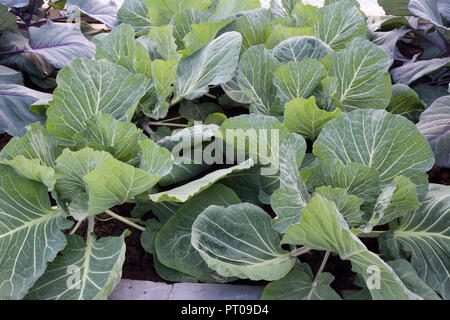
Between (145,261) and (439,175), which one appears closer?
(145,261)

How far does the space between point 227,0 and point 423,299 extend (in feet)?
3.38

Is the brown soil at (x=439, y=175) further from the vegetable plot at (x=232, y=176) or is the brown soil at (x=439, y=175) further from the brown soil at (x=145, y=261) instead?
the brown soil at (x=145, y=261)

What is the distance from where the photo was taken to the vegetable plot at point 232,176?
722 millimetres

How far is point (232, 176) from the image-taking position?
0.92 meters

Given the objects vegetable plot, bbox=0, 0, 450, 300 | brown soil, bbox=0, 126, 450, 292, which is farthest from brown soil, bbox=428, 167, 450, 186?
brown soil, bbox=0, 126, 450, 292

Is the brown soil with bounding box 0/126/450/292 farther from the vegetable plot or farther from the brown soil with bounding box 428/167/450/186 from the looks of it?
the brown soil with bounding box 428/167/450/186

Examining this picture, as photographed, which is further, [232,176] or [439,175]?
[439,175]

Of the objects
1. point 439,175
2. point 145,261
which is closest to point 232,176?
point 145,261

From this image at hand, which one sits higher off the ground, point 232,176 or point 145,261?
point 232,176

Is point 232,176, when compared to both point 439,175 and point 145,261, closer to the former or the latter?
point 145,261

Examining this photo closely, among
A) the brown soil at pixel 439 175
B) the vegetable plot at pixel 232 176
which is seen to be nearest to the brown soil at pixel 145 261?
the vegetable plot at pixel 232 176

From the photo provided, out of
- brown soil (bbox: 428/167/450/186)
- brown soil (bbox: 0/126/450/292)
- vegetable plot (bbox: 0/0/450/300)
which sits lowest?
brown soil (bbox: 0/126/450/292)

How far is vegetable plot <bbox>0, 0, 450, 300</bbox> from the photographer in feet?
2.37

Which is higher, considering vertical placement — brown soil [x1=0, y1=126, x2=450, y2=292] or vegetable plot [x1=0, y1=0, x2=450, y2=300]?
vegetable plot [x1=0, y1=0, x2=450, y2=300]
